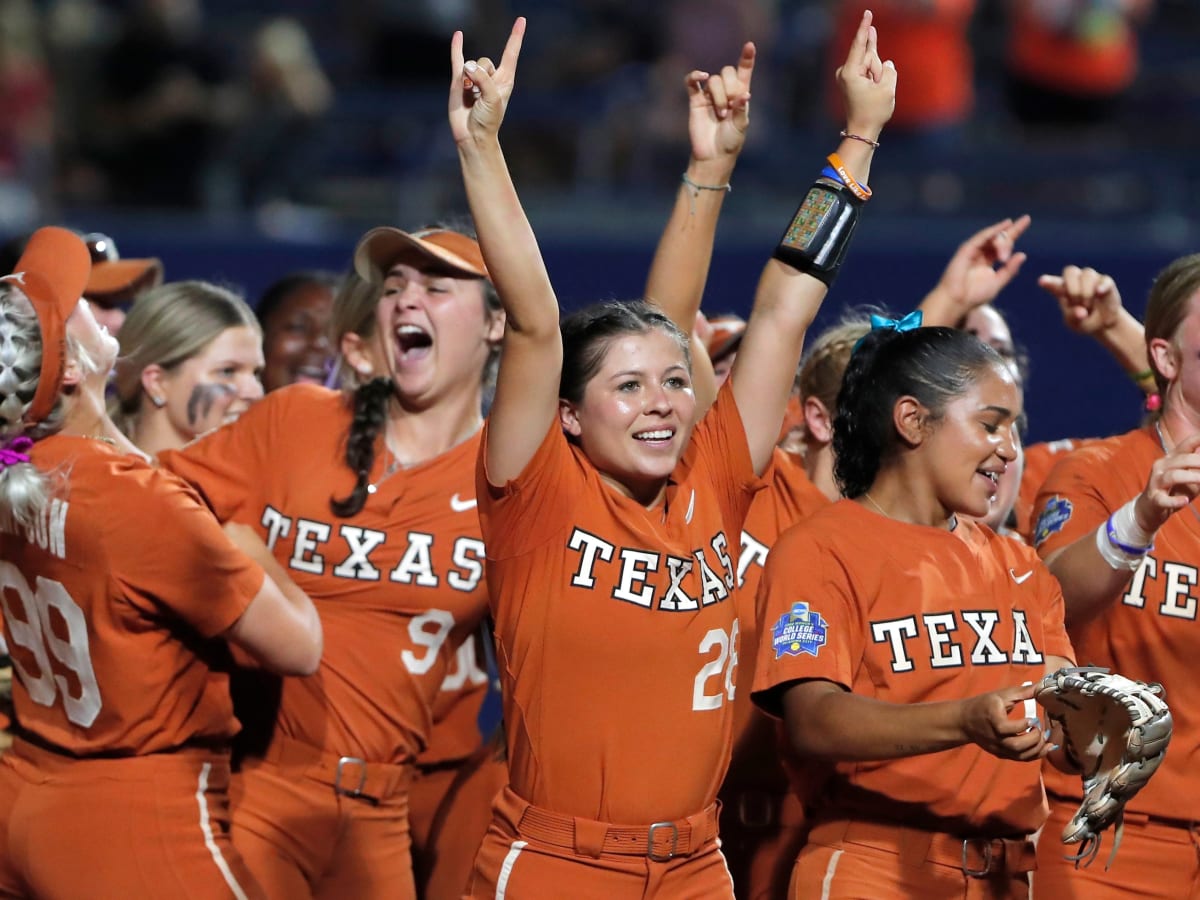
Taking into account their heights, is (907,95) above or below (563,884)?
above

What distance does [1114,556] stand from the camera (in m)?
3.05

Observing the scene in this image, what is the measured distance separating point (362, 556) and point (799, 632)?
1148mm

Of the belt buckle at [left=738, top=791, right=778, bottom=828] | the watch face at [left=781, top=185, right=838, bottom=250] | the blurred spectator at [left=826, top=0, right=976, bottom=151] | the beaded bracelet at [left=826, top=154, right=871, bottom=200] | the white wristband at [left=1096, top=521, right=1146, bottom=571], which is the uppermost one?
the blurred spectator at [left=826, top=0, right=976, bottom=151]

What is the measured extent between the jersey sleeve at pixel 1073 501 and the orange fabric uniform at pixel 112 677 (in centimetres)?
153

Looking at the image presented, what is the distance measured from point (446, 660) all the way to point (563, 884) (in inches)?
41.0

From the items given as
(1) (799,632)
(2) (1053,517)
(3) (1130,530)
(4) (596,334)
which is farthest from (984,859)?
(4) (596,334)

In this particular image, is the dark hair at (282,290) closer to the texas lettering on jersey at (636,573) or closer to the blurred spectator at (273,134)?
the texas lettering on jersey at (636,573)

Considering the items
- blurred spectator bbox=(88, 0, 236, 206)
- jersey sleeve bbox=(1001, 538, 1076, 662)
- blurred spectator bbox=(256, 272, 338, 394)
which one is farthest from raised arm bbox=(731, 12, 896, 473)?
blurred spectator bbox=(88, 0, 236, 206)

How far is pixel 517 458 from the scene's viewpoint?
277 centimetres

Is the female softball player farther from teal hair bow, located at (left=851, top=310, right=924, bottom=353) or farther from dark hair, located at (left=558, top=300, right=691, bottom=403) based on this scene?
teal hair bow, located at (left=851, top=310, right=924, bottom=353)

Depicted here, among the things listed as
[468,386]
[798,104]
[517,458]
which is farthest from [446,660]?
[798,104]

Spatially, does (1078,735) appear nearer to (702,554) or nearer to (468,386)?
(702,554)

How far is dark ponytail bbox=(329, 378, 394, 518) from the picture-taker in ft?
12.0

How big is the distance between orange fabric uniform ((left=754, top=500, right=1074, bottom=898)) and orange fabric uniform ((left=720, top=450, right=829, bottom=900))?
2.11 ft
